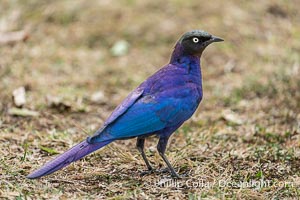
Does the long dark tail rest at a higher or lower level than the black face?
lower

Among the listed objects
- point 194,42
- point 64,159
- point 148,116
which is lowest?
point 64,159

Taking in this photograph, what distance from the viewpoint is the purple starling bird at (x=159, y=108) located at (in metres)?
4.12

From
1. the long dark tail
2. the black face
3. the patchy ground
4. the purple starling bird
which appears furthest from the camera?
the black face

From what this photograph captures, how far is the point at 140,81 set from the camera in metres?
7.29

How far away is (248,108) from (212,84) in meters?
0.86

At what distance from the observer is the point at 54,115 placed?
5.95 metres

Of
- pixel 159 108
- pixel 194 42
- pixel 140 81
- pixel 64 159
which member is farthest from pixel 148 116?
pixel 140 81

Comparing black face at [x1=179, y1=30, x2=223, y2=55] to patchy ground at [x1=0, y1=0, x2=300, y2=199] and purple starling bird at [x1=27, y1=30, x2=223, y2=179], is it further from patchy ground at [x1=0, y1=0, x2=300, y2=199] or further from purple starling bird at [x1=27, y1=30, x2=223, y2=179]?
patchy ground at [x1=0, y1=0, x2=300, y2=199]

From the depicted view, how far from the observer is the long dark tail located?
13.0 ft

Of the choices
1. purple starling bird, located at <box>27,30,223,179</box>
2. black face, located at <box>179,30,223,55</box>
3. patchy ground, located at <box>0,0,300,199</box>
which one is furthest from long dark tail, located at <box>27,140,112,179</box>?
black face, located at <box>179,30,223,55</box>

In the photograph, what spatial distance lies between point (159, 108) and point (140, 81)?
2.87m

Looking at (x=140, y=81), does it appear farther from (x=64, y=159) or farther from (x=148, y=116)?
(x=64, y=159)

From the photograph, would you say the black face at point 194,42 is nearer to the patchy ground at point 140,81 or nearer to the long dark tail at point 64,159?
the patchy ground at point 140,81

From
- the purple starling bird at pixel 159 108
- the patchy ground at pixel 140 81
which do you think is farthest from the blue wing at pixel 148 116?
the patchy ground at pixel 140 81
